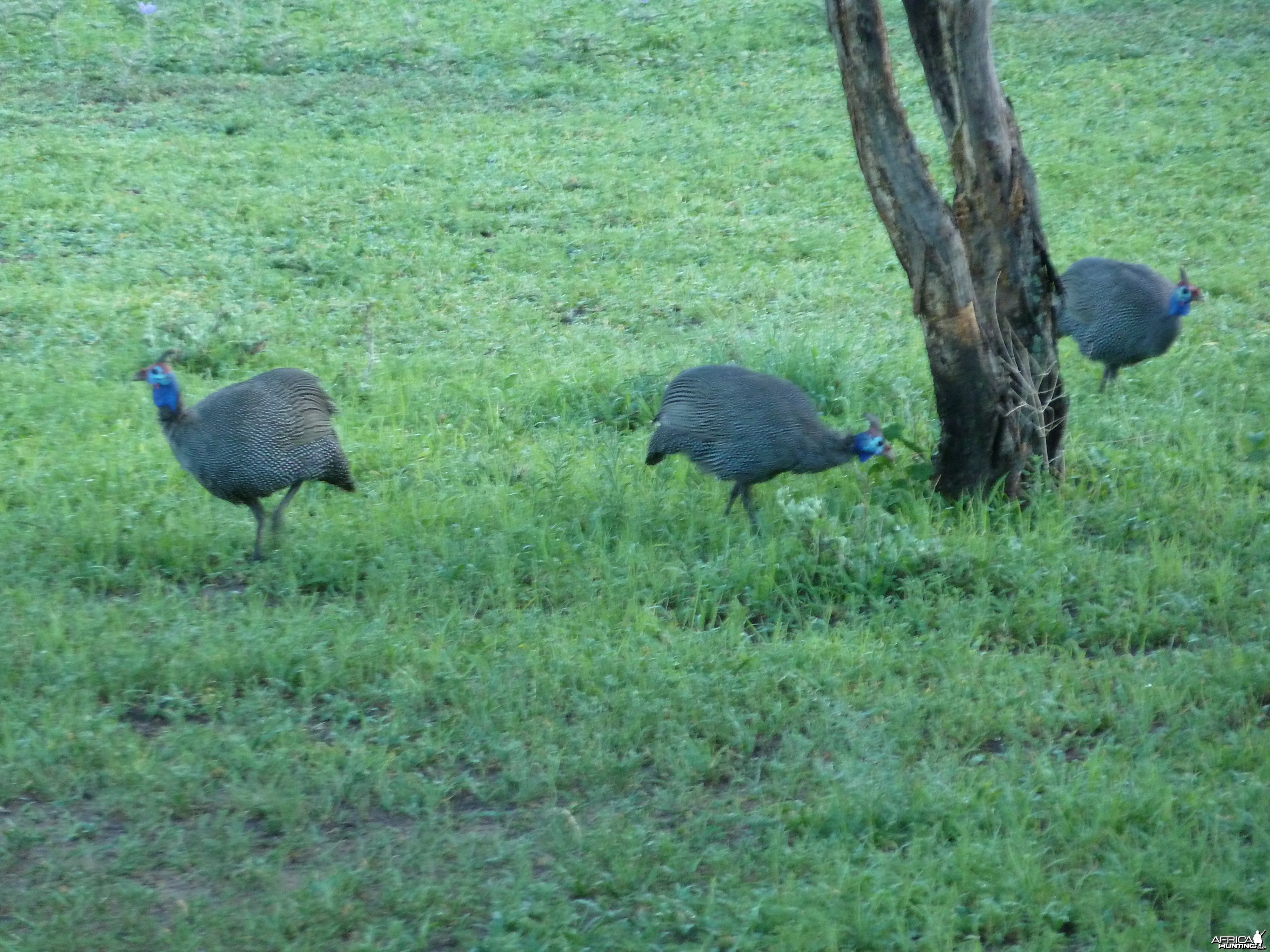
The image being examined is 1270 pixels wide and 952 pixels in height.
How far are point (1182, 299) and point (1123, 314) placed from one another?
1.34 feet

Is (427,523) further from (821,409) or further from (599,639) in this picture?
(821,409)

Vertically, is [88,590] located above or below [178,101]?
below

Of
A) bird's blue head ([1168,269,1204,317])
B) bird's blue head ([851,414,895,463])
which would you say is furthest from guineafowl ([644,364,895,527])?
bird's blue head ([1168,269,1204,317])

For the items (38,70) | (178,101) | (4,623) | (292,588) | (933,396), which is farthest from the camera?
(38,70)

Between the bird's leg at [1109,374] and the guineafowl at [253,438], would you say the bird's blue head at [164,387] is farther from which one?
the bird's leg at [1109,374]

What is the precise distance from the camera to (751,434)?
6.18m

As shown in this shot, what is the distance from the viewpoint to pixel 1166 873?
12.2 ft

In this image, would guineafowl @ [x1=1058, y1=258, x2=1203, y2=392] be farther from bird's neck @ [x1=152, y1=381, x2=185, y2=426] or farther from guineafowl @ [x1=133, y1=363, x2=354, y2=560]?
bird's neck @ [x1=152, y1=381, x2=185, y2=426]

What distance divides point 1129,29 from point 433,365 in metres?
12.7

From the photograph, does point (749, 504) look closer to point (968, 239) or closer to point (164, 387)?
point (968, 239)

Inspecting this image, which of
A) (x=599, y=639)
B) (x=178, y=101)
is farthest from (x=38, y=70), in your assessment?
(x=599, y=639)

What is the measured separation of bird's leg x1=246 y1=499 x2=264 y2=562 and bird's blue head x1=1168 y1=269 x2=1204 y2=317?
17.6 feet

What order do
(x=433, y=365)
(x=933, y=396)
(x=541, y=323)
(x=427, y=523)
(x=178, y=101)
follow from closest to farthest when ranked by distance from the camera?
(x=427, y=523), (x=933, y=396), (x=433, y=365), (x=541, y=323), (x=178, y=101)

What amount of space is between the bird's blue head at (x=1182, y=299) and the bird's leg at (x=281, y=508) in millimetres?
5196
